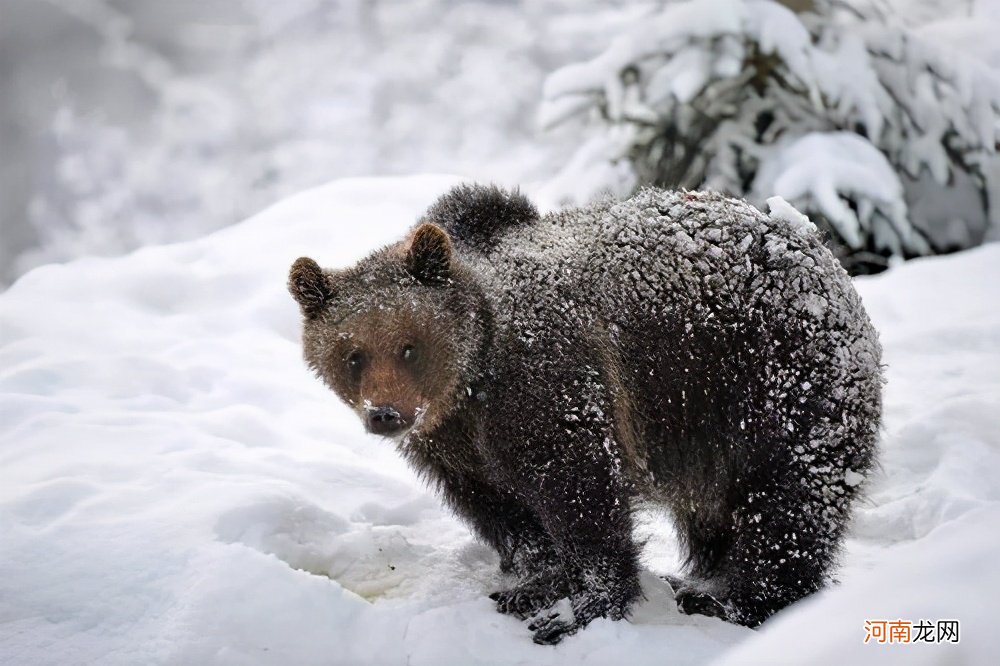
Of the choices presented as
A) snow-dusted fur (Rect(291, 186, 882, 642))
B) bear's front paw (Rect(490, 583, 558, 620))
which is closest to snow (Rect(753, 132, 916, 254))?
snow-dusted fur (Rect(291, 186, 882, 642))

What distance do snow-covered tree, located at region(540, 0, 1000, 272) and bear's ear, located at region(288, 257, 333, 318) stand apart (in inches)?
183

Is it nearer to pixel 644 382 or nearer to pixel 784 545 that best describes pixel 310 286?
pixel 644 382

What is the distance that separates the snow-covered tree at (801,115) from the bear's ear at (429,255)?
4.53 meters

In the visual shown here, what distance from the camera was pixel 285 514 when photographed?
3750 millimetres

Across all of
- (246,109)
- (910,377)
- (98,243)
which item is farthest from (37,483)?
(246,109)

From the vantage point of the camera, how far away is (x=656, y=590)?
3711mm

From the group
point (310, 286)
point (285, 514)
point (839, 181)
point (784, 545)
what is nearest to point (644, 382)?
point (784, 545)

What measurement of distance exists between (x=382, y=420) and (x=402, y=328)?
37 cm

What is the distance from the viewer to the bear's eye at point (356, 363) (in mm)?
3340

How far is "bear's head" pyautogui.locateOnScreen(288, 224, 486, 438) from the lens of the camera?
3.31m

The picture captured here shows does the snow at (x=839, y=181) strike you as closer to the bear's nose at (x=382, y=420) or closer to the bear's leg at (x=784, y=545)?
the bear's leg at (x=784, y=545)

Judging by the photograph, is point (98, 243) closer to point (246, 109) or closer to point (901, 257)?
point (246, 109)

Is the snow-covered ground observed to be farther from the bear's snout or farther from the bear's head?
the bear's head

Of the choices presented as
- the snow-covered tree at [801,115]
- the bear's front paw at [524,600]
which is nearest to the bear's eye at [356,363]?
→ the bear's front paw at [524,600]
